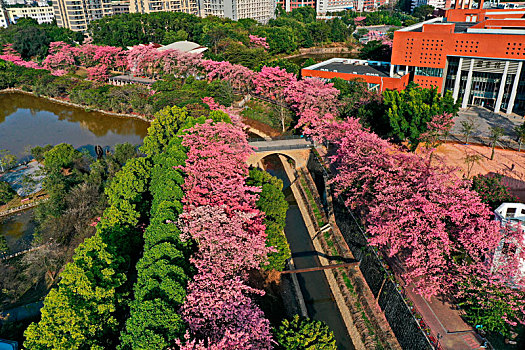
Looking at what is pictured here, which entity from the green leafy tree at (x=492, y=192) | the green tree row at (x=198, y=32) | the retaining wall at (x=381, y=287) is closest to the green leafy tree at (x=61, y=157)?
→ the retaining wall at (x=381, y=287)

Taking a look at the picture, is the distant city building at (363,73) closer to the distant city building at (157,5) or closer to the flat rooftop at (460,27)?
the flat rooftop at (460,27)

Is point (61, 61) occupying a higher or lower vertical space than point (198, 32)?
lower

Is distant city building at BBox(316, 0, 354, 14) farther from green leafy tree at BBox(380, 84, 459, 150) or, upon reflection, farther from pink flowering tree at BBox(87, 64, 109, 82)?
green leafy tree at BBox(380, 84, 459, 150)

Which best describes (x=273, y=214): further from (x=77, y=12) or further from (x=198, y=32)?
(x=77, y=12)

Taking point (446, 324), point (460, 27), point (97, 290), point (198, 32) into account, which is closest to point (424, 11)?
point (460, 27)

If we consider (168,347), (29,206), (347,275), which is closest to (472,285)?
(347,275)

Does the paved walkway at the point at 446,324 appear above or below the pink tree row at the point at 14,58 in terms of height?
below
